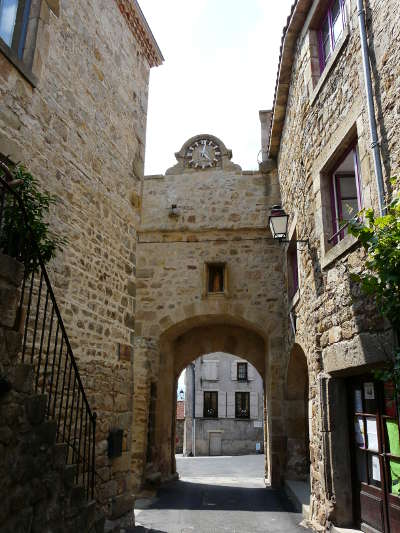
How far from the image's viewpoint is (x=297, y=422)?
9.23 meters

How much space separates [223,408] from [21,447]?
22.1 metres

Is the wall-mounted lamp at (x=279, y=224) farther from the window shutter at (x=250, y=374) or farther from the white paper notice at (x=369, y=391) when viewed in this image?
the window shutter at (x=250, y=374)

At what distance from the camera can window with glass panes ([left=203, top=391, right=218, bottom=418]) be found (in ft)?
78.8

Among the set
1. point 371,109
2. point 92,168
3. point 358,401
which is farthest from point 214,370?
point 371,109

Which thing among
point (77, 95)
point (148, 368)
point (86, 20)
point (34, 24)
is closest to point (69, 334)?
point (77, 95)

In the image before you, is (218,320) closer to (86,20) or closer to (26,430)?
(86,20)

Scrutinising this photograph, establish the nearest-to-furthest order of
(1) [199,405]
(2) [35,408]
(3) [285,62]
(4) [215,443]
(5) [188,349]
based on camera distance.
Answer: (2) [35,408] → (3) [285,62] → (5) [188,349] → (4) [215,443] → (1) [199,405]

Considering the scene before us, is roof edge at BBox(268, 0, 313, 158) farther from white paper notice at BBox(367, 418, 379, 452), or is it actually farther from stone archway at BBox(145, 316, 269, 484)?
white paper notice at BBox(367, 418, 379, 452)

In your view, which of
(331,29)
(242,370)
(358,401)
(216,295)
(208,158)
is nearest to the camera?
(358,401)

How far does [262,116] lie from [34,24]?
7.64 m

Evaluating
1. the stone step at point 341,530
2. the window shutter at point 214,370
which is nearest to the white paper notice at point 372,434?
the stone step at point 341,530

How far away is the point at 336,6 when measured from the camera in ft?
19.3

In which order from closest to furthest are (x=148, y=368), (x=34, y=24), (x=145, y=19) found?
1. (x=34, y=24)
2. (x=145, y=19)
3. (x=148, y=368)

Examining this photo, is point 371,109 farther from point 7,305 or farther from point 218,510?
point 218,510
